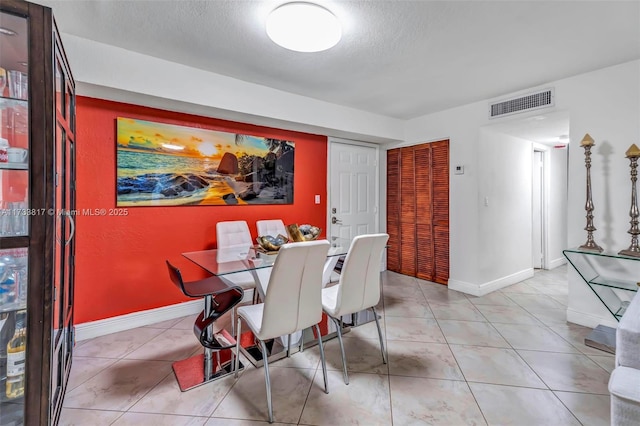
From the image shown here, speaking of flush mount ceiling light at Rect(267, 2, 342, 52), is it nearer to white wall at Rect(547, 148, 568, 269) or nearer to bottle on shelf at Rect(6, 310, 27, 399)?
bottle on shelf at Rect(6, 310, 27, 399)

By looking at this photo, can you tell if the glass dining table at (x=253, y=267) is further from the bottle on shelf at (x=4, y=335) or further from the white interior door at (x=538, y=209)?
the white interior door at (x=538, y=209)

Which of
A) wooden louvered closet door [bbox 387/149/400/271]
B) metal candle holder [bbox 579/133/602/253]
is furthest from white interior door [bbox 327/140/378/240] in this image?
metal candle holder [bbox 579/133/602/253]

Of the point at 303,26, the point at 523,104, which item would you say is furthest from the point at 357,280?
the point at 523,104

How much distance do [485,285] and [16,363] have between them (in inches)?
160

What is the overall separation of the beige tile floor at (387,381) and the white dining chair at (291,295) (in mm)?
245

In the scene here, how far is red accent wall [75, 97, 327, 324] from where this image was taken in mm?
2438

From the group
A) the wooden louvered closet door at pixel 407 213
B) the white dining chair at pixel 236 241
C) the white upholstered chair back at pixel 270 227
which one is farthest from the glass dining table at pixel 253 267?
the wooden louvered closet door at pixel 407 213

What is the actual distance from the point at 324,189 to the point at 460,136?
1.84 meters

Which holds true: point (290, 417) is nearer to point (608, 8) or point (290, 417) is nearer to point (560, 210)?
point (608, 8)

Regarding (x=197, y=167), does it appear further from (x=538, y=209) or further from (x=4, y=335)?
(x=538, y=209)

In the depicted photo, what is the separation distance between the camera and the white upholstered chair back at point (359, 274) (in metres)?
1.90

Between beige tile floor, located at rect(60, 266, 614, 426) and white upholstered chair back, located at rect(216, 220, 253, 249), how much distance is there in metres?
0.83

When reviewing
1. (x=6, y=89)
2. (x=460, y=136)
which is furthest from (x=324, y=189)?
(x=6, y=89)

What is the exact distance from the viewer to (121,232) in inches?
103
